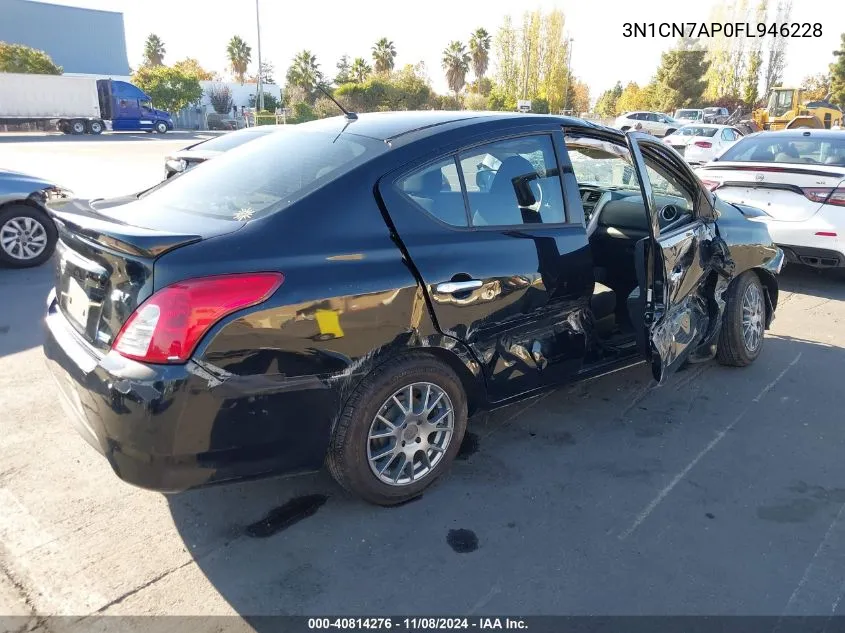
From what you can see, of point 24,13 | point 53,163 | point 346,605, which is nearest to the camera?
point 346,605

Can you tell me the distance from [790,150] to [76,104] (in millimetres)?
39096

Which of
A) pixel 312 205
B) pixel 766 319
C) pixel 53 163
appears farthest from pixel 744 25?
pixel 312 205

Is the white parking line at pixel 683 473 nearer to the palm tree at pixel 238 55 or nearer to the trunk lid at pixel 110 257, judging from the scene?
the trunk lid at pixel 110 257

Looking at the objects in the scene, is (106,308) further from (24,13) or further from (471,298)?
(24,13)

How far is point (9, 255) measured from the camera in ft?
23.4

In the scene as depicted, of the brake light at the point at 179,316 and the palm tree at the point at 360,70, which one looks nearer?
the brake light at the point at 179,316

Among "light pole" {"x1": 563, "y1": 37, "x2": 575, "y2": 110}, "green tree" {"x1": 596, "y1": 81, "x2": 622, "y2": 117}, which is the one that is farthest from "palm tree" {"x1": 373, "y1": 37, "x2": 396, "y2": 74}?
"green tree" {"x1": 596, "y1": 81, "x2": 622, "y2": 117}

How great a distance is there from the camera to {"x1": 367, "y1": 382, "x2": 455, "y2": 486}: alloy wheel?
2928 mm

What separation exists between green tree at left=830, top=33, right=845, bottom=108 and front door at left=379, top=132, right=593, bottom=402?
201ft

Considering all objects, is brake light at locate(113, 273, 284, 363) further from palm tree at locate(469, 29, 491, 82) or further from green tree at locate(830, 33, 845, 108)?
palm tree at locate(469, 29, 491, 82)

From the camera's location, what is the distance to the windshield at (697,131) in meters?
20.9

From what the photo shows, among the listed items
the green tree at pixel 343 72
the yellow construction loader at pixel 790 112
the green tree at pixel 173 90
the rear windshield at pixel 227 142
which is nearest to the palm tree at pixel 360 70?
the green tree at pixel 343 72

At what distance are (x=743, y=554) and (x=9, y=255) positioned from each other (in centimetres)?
746

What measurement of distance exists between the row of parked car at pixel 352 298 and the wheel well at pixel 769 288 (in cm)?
92
